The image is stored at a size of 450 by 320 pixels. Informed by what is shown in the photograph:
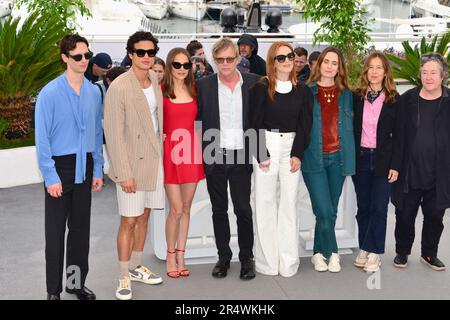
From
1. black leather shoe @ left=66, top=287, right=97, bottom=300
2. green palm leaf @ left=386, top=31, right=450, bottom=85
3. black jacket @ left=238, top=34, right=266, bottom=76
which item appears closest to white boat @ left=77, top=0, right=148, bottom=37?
green palm leaf @ left=386, top=31, right=450, bottom=85

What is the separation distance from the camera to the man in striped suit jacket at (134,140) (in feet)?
14.3

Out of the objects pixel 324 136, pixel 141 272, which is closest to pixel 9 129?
pixel 141 272

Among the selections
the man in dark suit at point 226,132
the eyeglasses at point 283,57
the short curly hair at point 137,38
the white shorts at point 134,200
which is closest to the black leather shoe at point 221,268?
the man in dark suit at point 226,132

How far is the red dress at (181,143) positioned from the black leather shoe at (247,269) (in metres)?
0.75

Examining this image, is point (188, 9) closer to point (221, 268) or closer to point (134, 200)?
point (221, 268)

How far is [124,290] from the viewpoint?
466 cm

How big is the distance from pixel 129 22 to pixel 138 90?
16.3 meters

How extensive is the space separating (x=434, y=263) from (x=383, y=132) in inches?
44.9

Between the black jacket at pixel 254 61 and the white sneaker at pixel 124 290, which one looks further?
the black jacket at pixel 254 61

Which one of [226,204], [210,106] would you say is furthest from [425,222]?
[210,106]

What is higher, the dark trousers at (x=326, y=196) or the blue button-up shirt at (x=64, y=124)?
the blue button-up shirt at (x=64, y=124)

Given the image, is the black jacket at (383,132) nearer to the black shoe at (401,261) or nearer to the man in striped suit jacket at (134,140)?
the black shoe at (401,261)

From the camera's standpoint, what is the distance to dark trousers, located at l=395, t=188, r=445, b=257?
5.12 meters

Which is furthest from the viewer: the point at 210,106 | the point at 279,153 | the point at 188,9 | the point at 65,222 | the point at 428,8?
the point at 428,8
